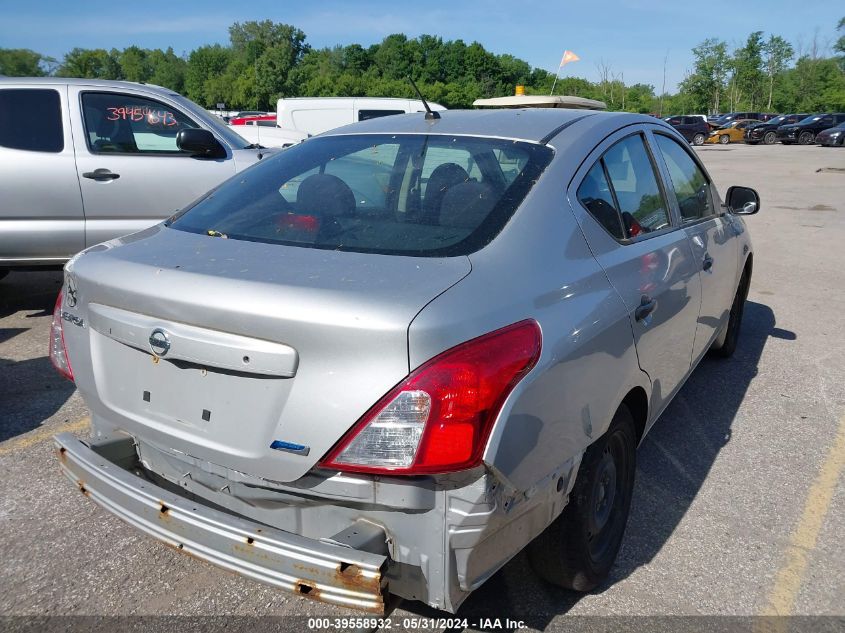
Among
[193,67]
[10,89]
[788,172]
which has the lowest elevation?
[788,172]

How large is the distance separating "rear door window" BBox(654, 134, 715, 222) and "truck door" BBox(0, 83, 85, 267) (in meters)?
4.49

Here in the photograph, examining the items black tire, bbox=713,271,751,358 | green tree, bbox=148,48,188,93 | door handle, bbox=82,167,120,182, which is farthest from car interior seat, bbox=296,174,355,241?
green tree, bbox=148,48,188,93

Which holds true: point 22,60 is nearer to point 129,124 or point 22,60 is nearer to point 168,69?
point 168,69

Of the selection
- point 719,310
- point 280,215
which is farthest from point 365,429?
point 719,310

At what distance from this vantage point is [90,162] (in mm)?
5910

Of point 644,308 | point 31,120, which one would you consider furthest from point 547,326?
point 31,120

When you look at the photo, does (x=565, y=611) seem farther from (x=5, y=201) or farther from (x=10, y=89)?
(x=10, y=89)

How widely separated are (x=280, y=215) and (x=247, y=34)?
13902cm

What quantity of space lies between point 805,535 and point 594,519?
3.76ft

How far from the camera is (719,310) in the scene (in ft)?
13.8

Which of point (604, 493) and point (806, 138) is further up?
point (604, 493)

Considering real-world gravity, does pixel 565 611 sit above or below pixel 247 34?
below

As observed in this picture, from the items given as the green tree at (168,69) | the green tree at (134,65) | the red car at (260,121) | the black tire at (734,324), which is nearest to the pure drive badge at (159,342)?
the black tire at (734,324)

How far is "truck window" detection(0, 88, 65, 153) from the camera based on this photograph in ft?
19.1
